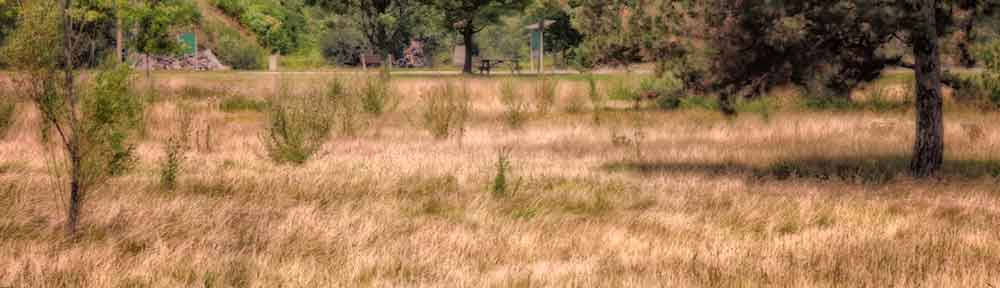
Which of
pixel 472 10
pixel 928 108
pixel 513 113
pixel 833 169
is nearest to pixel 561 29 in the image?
pixel 472 10

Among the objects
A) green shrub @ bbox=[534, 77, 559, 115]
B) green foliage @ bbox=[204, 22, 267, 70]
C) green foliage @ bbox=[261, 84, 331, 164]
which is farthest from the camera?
green foliage @ bbox=[204, 22, 267, 70]

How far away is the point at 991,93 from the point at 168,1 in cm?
1766

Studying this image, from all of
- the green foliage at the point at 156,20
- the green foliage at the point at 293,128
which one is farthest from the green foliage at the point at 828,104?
the green foliage at the point at 156,20

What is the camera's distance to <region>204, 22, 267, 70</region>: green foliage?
162 ft

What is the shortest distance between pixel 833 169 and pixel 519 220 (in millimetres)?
5504

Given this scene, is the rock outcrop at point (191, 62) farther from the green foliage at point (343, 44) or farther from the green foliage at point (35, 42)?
the green foliage at point (35, 42)

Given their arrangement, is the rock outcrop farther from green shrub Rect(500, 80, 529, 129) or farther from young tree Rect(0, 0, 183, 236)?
young tree Rect(0, 0, 183, 236)

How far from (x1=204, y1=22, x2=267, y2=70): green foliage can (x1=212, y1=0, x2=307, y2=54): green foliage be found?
1118 mm

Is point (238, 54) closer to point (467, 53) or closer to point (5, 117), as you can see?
point (467, 53)

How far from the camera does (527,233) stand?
26.2 feet

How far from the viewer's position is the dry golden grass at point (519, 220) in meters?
6.65

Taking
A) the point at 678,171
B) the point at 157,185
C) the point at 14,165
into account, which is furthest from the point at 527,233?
the point at 14,165

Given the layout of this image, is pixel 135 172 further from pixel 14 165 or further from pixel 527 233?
pixel 527 233

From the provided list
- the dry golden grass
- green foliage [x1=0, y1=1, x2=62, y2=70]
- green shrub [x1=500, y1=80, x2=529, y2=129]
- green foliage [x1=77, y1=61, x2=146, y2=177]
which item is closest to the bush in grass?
green shrub [x1=500, y1=80, x2=529, y2=129]
